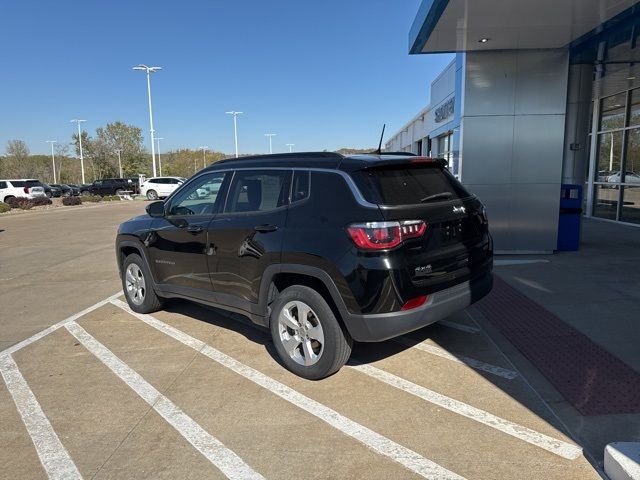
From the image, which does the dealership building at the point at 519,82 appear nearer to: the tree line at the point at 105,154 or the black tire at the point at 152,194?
the black tire at the point at 152,194

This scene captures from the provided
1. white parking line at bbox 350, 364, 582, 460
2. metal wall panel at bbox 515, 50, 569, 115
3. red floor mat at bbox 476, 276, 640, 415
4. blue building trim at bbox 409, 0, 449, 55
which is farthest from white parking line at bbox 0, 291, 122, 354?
metal wall panel at bbox 515, 50, 569, 115

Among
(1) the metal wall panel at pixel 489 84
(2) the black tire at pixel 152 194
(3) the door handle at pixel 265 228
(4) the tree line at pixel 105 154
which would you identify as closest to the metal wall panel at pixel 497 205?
(1) the metal wall panel at pixel 489 84

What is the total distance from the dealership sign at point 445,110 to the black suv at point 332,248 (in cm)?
1785

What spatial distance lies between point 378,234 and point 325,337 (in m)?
0.95

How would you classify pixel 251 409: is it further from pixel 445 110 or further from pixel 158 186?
pixel 158 186

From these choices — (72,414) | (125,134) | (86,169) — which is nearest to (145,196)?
(125,134)

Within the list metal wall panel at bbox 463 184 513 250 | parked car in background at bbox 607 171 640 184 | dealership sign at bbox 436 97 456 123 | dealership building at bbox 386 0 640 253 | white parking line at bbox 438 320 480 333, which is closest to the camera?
white parking line at bbox 438 320 480 333

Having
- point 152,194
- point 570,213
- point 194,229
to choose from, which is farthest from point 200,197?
point 152,194

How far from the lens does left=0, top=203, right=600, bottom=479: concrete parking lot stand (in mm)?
2902

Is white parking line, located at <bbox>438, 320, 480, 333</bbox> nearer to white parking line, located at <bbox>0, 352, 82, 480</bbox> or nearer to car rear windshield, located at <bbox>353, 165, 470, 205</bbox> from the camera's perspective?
car rear windshield, located at <bbox>353, 165, 470, 205</bbox>

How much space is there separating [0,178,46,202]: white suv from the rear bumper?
33.9 meters

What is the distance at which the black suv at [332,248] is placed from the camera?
3.55 metres

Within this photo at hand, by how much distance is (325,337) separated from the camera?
12.6ft

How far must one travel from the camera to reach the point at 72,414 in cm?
360
